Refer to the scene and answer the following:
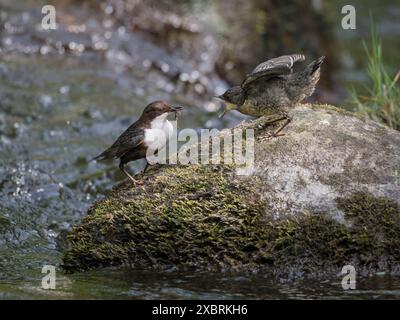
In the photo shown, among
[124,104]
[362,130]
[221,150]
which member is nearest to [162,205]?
[221,150]

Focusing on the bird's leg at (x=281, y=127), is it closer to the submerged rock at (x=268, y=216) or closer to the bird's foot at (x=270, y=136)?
the bird's foot at (x=270, y=136)

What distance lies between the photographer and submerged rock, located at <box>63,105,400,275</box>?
4.89 meters

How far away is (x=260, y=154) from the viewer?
527cm

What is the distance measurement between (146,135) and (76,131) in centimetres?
370

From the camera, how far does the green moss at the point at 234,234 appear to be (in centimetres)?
488

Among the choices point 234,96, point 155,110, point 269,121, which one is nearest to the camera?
point 155,110

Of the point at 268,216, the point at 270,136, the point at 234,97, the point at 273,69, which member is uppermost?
the point at 273,69

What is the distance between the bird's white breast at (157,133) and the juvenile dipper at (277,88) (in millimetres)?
676

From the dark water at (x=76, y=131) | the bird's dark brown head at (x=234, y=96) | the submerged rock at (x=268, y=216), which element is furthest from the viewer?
the bird's dark brown head at (x=234, y=96)

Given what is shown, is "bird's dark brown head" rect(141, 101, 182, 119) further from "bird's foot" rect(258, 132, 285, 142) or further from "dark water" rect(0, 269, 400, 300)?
"dark water" rect(0, 269, 400, 300)

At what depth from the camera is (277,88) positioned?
18.5 ft

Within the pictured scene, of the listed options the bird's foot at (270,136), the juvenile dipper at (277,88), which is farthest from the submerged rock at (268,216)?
the juvenile dipper at (277,88)

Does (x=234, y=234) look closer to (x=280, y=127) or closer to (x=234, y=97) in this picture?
(x=280, y=127)

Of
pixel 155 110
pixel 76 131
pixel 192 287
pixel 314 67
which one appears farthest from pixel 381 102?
pixel 76 131
